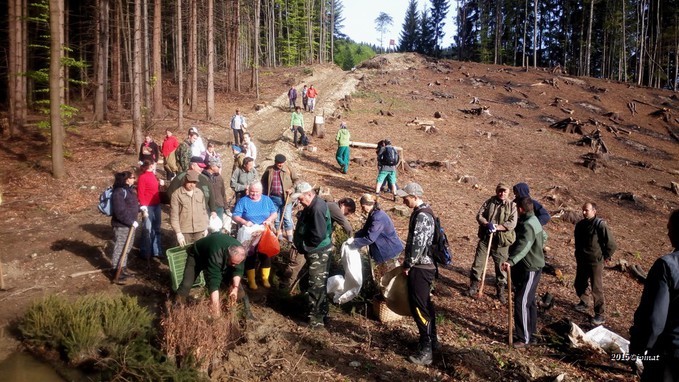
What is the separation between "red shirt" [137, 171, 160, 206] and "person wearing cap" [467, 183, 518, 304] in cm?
587

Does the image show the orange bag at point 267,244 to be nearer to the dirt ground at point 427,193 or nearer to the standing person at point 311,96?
the dirt ground at point 427,193

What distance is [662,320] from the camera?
3283 millimetres

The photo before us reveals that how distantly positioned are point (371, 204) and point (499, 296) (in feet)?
10.6

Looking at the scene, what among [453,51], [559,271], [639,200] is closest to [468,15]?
[453,51]

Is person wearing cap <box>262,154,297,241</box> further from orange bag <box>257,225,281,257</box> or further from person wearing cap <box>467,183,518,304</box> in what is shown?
person wearing cap <box>467,183,518,304</box>

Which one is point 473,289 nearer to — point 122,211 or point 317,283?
point 317,283

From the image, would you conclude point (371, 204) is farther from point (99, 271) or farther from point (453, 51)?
point (453, 51)

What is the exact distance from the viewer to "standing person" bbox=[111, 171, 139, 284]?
6797 mm

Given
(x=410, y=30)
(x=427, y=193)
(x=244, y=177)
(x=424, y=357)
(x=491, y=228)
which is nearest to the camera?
(x=424, y=357)

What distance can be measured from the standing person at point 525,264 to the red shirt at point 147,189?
583cm

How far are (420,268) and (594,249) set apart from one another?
3795mm

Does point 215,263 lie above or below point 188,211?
below

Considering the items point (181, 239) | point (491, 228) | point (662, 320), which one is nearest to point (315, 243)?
point (181, 239)

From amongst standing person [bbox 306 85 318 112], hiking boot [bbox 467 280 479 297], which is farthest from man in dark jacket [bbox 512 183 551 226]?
standing person [bbox 306 85 318 112]
